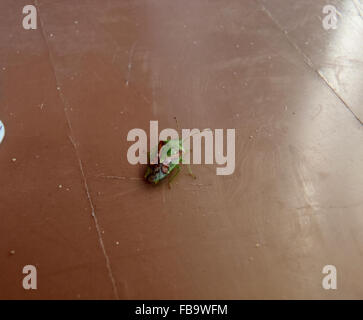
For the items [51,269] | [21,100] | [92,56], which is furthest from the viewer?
[92,56]

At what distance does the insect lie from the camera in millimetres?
2307

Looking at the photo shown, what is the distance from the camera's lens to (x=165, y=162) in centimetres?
232

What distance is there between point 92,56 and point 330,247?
7.20 feet

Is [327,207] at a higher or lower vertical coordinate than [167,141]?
lower

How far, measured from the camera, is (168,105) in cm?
268

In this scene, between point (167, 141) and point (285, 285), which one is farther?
point (167, 141)

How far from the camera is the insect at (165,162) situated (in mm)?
2307
